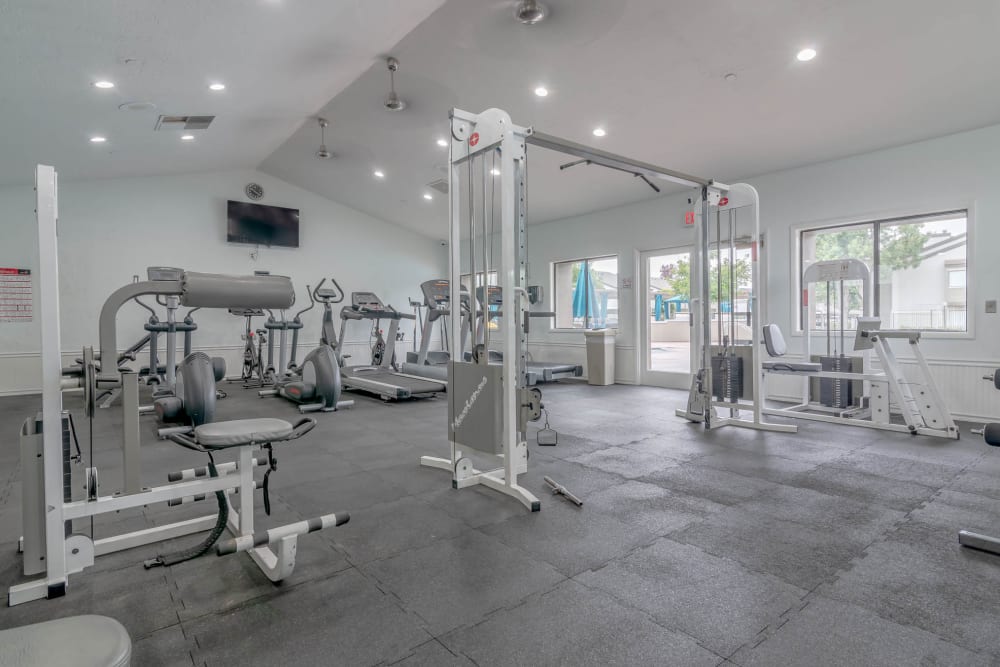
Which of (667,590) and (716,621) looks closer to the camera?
(716,621)

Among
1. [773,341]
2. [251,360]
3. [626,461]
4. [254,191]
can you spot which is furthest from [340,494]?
[254,191]

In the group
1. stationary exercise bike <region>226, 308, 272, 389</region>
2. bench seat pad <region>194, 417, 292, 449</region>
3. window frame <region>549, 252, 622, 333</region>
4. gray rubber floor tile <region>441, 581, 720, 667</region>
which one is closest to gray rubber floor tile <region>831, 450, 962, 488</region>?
gray rubber floor tile <region>441, 581, 720, 667</region>

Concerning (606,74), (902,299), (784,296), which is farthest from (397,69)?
(902,299)

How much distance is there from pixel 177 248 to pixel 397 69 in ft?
16.8

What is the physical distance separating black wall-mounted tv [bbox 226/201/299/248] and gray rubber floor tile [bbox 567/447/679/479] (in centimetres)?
716

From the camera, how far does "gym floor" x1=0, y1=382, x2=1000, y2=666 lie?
1608 mm

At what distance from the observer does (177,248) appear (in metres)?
8.07

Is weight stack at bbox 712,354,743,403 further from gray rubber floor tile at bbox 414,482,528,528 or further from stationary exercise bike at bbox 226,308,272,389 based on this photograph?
stationary exercise bike at bbox 226,308,272,389

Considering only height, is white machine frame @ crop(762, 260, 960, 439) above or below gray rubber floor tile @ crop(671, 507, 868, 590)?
above

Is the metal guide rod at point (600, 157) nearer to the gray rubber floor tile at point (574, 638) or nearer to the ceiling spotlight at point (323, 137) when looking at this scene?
the gray rubber floor tile at point (574, 638)

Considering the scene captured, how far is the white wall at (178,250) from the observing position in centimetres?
702

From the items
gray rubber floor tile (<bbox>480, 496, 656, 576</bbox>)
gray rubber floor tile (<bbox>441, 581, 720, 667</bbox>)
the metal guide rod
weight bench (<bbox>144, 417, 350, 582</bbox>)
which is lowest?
gray rubber floor tile (<bbox>441, 581, 720, 667</bbox>)

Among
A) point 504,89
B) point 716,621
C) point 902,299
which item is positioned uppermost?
point 504,89

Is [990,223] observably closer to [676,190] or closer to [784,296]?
[784,296]
